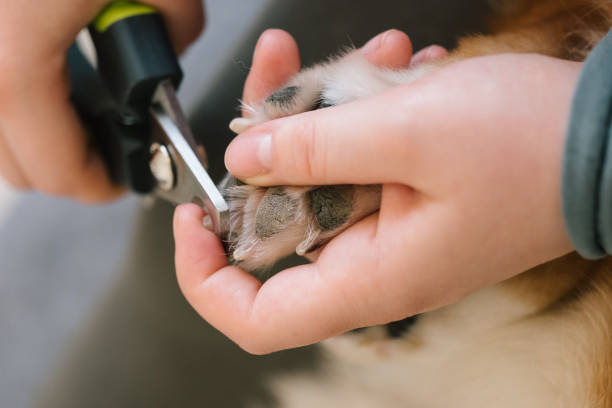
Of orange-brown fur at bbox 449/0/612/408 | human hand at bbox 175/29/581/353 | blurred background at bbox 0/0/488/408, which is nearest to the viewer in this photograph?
human hand at bbox 175/29/581/353

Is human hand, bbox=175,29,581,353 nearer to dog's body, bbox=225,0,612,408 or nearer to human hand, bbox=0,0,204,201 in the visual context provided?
dog's body, bbox=225,0,612,408

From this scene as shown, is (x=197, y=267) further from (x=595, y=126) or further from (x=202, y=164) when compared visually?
(x=595, y=126)

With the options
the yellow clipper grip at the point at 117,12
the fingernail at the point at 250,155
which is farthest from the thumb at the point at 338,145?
the yellow clipper grip at the point at 117,12

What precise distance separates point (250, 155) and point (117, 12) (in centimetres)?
25

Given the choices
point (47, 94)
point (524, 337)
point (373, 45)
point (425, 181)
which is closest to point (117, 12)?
point (47, 94)

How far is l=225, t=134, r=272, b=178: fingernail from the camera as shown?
397 millimetres

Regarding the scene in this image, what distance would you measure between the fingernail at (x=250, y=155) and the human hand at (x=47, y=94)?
0.79 ft

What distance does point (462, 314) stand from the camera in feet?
1.65

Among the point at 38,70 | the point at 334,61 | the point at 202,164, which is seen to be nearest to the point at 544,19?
the point at 334,61

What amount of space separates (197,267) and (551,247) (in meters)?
0.26

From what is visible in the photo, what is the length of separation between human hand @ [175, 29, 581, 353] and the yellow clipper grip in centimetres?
22

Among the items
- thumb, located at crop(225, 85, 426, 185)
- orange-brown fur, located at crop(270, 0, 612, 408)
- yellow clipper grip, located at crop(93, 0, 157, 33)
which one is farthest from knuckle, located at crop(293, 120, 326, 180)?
yellow clipper grip, located at crop(93, 0, 157, 33)

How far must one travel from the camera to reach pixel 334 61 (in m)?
0.46

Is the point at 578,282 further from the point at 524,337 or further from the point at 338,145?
the point at 338,145
